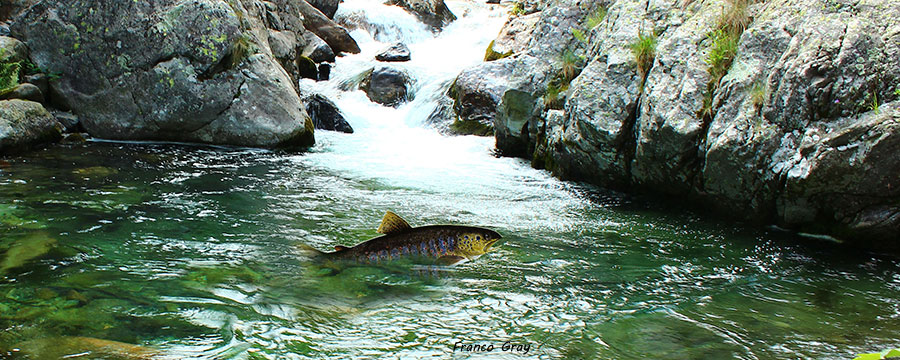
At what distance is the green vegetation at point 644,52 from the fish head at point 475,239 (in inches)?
203

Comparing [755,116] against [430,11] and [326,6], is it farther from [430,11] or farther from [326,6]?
[430,11]

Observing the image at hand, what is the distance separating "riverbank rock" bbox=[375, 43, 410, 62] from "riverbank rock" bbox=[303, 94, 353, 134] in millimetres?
5710

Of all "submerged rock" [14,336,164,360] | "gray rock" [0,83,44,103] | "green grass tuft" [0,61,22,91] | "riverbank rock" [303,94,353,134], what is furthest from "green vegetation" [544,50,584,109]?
"green grass tuft" [0,61,22,91]

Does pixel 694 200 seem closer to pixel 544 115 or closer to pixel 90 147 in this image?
pixel 544 115

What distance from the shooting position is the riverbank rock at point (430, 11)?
968 inches

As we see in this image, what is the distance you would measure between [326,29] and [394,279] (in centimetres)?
1822

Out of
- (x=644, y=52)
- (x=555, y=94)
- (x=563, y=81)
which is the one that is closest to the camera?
(x=644, y=52)

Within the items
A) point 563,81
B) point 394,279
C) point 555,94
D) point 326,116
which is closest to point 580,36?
point 563,81

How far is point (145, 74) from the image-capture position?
1112 cm

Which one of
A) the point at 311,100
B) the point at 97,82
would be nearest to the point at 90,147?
the point at 97,82

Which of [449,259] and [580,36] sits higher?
[580,36]

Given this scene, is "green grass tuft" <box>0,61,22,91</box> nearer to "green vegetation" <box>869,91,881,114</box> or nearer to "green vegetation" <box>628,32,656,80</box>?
"green vegetation" <box>628,32,656,80</box>

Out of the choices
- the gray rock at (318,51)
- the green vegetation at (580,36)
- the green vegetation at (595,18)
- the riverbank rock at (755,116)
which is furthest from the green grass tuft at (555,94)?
the gray rock at (318,51)

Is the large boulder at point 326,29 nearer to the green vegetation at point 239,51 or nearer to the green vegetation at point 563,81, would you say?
the green vegetation at point 239,51
